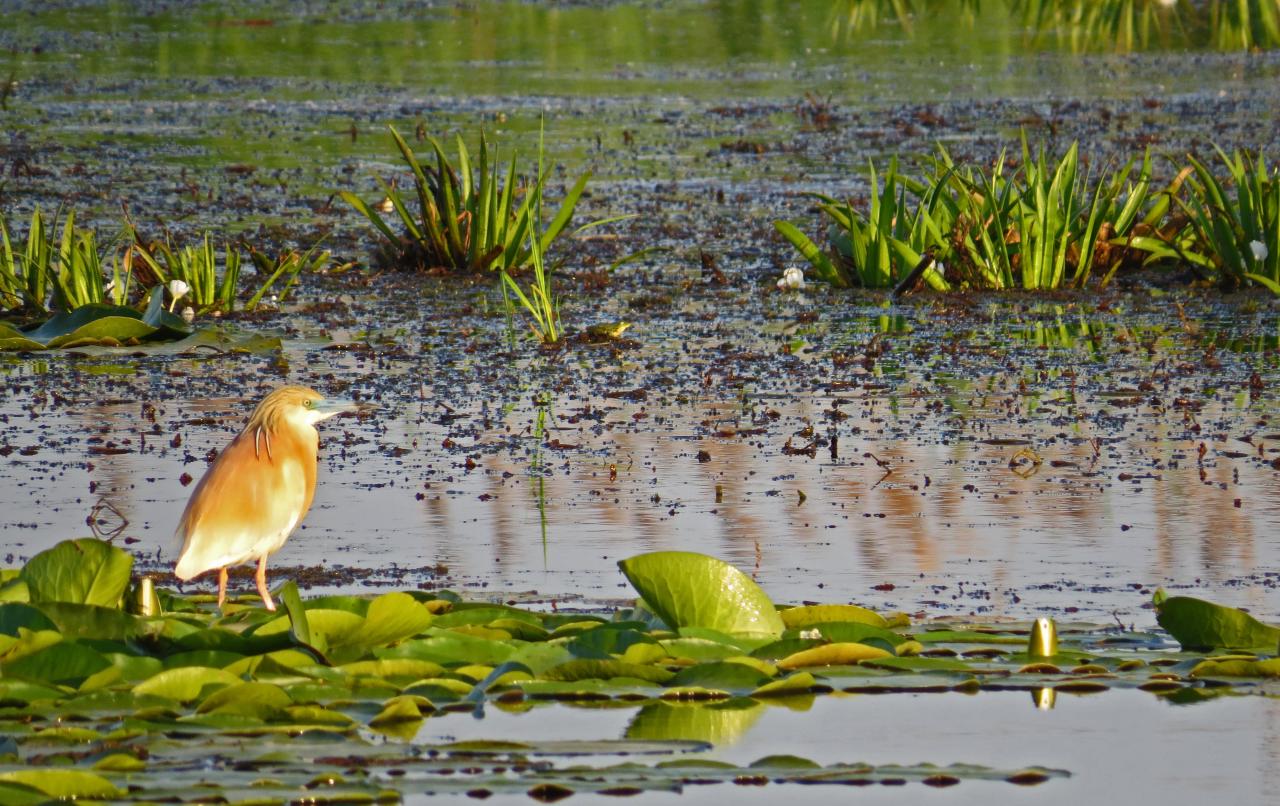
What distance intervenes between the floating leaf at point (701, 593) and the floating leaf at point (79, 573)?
1160mm

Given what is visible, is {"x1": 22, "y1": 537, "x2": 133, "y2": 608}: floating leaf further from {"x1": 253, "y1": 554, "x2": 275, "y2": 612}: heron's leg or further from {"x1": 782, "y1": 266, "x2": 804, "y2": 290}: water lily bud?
{"x1": 782, "y1": 266, "x2": 804, "y2": 290}: water lily bud

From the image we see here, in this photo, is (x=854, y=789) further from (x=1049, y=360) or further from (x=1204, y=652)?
(x=1049, y=360)

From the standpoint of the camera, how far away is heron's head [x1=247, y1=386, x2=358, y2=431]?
507cm

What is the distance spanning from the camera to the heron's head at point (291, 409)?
5.07 m

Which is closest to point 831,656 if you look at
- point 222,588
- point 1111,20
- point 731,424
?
point 222,588

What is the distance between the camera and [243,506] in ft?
16.2

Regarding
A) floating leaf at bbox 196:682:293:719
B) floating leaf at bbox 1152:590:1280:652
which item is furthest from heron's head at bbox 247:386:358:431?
floating leaf at bbox 1152:590:1280:652

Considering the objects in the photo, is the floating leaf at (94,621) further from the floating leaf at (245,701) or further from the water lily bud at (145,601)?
the floating leaf at (245,701)

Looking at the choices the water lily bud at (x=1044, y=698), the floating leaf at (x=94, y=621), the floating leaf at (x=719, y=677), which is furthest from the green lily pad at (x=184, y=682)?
the water lily bud at (x=1044, y=698)

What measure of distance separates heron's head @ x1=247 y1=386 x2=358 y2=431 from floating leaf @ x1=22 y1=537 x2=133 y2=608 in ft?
1.56

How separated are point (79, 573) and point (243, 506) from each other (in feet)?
1.30

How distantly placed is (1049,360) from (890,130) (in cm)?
889

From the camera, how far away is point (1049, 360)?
907 cm

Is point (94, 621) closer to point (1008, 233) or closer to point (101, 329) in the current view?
point (101, 329)
